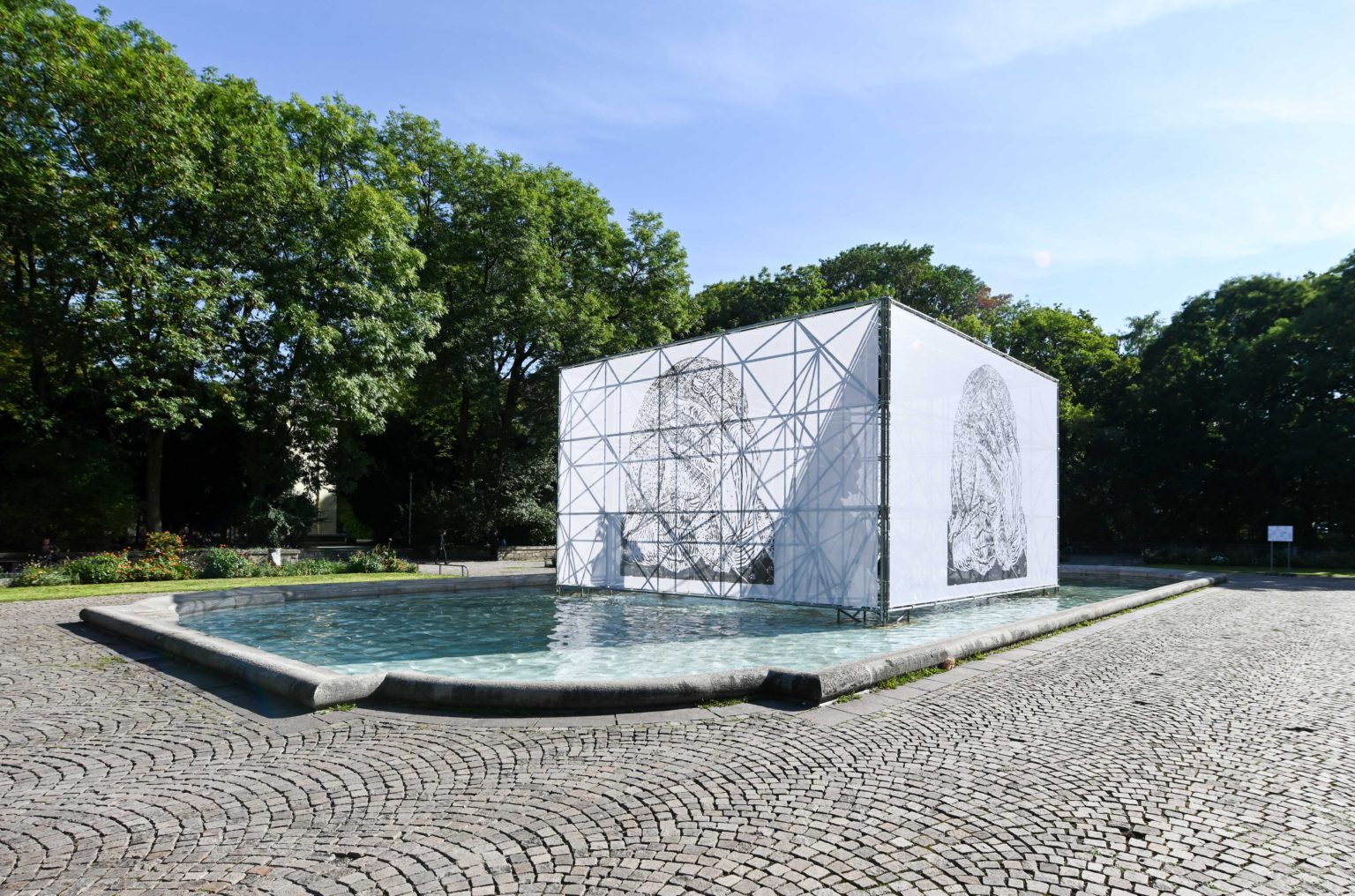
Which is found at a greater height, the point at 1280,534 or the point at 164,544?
the point at 1280,534

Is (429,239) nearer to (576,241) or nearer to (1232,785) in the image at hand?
(576,241)

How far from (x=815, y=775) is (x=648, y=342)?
89.8 feet

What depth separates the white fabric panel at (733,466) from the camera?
12227 millimetres

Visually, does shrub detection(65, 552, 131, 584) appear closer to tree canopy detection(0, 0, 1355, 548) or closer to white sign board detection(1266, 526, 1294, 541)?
tree canopy detection(0, 0, 1355, 548)

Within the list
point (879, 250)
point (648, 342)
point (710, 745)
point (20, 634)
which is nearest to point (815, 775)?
point (710, 745)

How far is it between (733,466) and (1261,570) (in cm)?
2501

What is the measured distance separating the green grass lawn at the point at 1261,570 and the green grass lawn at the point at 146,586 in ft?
85.7

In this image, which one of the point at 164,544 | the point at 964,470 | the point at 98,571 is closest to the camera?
the point at 964,470

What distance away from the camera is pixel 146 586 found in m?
15.8

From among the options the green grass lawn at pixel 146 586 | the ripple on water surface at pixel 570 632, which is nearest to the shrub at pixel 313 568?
the green grass lawn at pixel 146 586

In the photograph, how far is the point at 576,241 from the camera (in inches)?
1202

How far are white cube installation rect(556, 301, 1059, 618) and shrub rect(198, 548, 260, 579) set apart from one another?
798cm

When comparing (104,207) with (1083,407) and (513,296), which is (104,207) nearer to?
(513,296)

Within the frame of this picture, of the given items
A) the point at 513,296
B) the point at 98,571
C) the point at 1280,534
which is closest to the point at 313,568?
the point at 98,571
